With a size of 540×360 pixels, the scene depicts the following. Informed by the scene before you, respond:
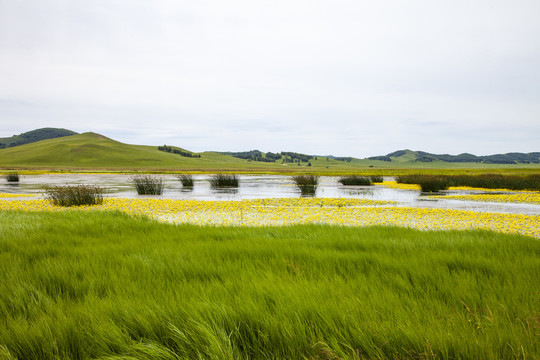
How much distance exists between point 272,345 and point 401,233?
244 inches

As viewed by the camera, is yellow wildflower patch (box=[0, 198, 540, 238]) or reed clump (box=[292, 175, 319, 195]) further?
reed clump (box=[292, 175, 319, 195])

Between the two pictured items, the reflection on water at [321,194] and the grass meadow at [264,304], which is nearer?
the grass meadow at [264,304]

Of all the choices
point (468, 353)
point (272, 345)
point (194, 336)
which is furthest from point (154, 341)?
point (468, 353)

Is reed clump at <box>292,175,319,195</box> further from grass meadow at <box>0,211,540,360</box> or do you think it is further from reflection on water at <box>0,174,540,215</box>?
grass meadow at <box>0,211,540,360</box>

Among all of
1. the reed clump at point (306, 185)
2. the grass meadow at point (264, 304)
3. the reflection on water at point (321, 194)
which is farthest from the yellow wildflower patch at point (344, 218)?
the reed clump at point (306, 185)

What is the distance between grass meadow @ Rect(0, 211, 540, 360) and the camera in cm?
207

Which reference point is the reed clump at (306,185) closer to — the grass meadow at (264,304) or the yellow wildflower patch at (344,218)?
the yellow wildflower patch at (344,218)

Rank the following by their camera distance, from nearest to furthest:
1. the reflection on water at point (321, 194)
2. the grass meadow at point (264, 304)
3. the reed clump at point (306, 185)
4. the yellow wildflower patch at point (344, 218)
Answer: the grass meadow at point (264, 304) < the yellow wildflower patch at point (344, 218) < the reflection on water at point (321, 194) < the reed clump at point (306, 185)

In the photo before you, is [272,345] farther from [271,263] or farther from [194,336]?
[271,263]

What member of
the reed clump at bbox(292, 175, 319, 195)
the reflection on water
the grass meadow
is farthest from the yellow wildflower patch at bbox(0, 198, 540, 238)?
the reed clump at bbox(292, 175, 319, 195)

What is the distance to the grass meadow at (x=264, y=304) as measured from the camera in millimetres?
2072

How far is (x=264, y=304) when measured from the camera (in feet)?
8.77

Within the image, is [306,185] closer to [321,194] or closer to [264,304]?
[321,194]

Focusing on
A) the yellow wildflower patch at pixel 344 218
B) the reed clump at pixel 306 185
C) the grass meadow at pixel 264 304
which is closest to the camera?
the grass meadow at pixel 264 304
